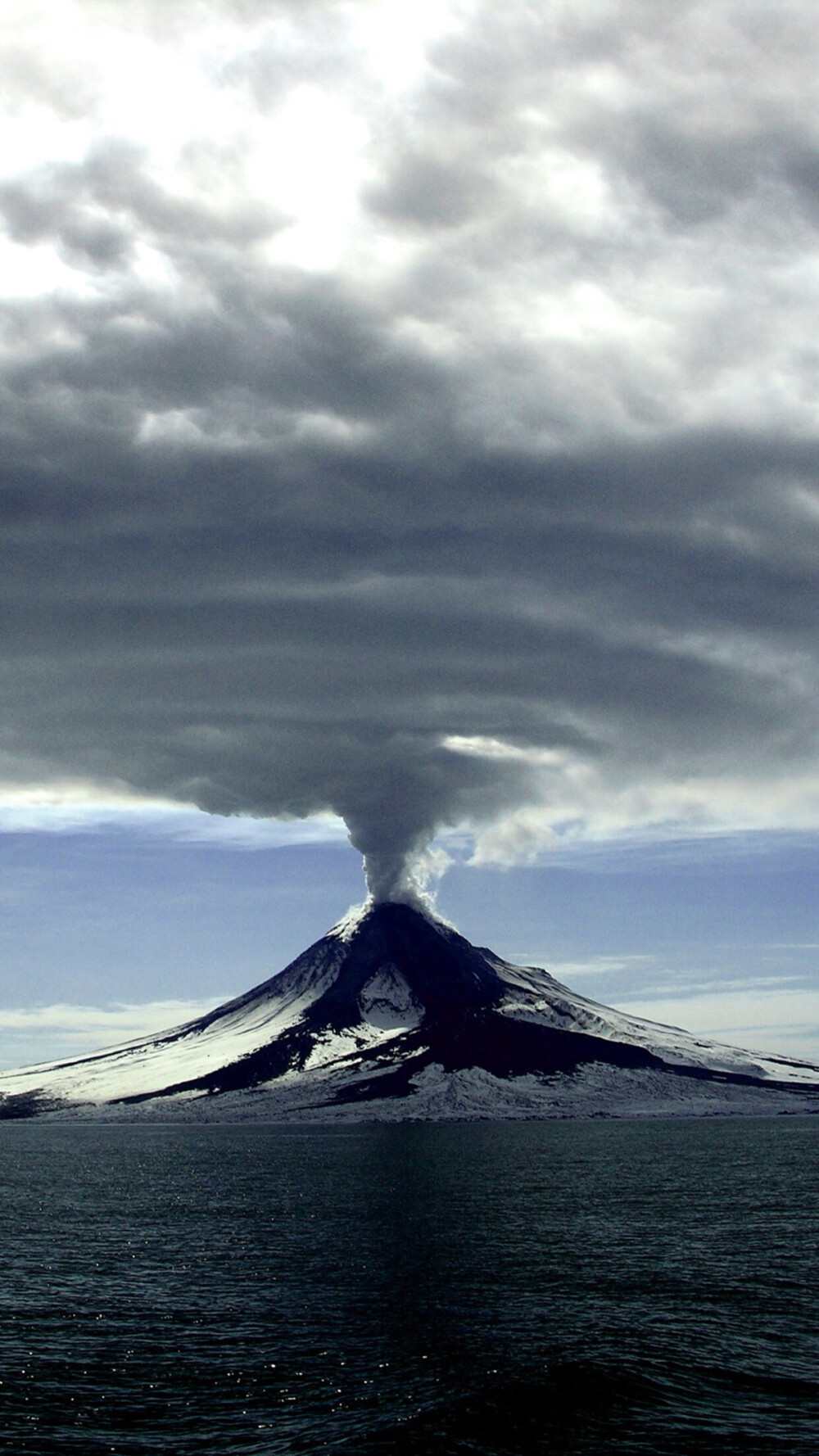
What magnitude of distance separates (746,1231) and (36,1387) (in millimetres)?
75716

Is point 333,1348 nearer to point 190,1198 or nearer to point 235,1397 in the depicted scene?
point 235,1397

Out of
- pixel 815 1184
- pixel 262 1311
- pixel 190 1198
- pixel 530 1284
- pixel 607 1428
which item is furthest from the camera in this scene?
pixel 815 1184

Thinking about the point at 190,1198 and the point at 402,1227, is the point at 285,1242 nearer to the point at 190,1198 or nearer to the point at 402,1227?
the point at 402,1227

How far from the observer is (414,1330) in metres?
71.1

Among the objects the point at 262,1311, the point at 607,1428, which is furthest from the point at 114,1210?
the point at 607,1428

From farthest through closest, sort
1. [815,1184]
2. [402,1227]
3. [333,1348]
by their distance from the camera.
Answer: [815,1184] < [402,1227] < [333,1348]

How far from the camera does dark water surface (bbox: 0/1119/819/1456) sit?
51.8 metres

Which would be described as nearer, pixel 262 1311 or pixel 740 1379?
pixel 740 1379

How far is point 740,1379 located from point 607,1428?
1110cm

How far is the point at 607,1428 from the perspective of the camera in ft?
169

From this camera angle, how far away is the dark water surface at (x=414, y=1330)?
51844mm

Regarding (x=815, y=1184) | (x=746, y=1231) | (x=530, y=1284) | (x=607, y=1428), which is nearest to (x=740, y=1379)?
(x=607, y=1428)

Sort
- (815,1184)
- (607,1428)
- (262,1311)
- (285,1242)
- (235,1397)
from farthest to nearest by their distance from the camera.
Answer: (815,1184), (285,1242), (262,1311), (235,1397), (607,1428)

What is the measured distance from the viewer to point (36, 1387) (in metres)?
59.2
